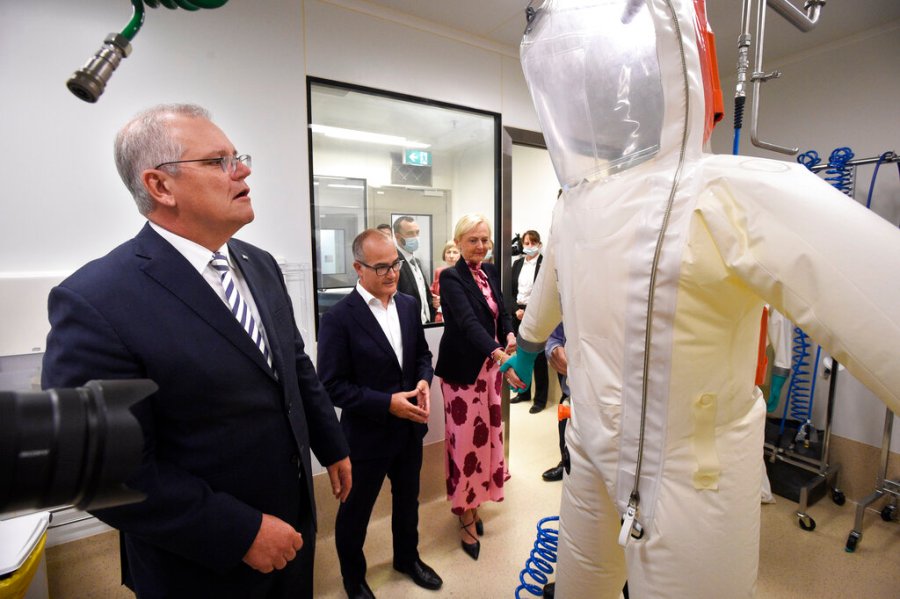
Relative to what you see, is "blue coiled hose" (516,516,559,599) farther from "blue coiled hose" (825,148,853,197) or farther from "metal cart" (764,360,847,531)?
"blue coiled hose" (825,148,853,197)

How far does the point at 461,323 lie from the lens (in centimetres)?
211

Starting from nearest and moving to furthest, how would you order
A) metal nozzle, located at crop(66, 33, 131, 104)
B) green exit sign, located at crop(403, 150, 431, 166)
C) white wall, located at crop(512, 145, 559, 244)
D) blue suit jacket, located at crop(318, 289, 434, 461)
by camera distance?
metal nozzle, located at crop(66, 33, 131, 104), blue suit jacket, located at crop(318, 289, 434, 461), green exit sign, located at crop(403, 150, 431, 166), white wall, located at crop(512, 145, 559, 244)

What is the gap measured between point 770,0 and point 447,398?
189 centimetres

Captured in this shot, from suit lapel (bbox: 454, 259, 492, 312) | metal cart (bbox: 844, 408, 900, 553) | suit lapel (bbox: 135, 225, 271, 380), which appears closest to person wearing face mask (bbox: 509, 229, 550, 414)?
suit lapel (bbox: 454, 259, 492, 312)

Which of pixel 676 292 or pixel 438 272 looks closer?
pixel 676 292

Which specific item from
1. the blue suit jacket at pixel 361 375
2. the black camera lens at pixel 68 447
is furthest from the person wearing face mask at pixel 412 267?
the black camera lens at pixel 68 447

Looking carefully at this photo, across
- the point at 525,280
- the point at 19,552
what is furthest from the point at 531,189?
the point at 19,552

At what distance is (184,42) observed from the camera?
1.95 metres

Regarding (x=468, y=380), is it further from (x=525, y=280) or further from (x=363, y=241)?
(x=525, y=280)

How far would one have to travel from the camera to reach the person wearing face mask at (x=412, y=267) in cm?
271

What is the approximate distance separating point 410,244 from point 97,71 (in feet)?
7.07

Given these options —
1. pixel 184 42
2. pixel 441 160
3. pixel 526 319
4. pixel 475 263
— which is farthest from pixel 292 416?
pixel 441 160

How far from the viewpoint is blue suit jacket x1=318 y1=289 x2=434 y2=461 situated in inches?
65.7

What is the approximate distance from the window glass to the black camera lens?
203 cm
